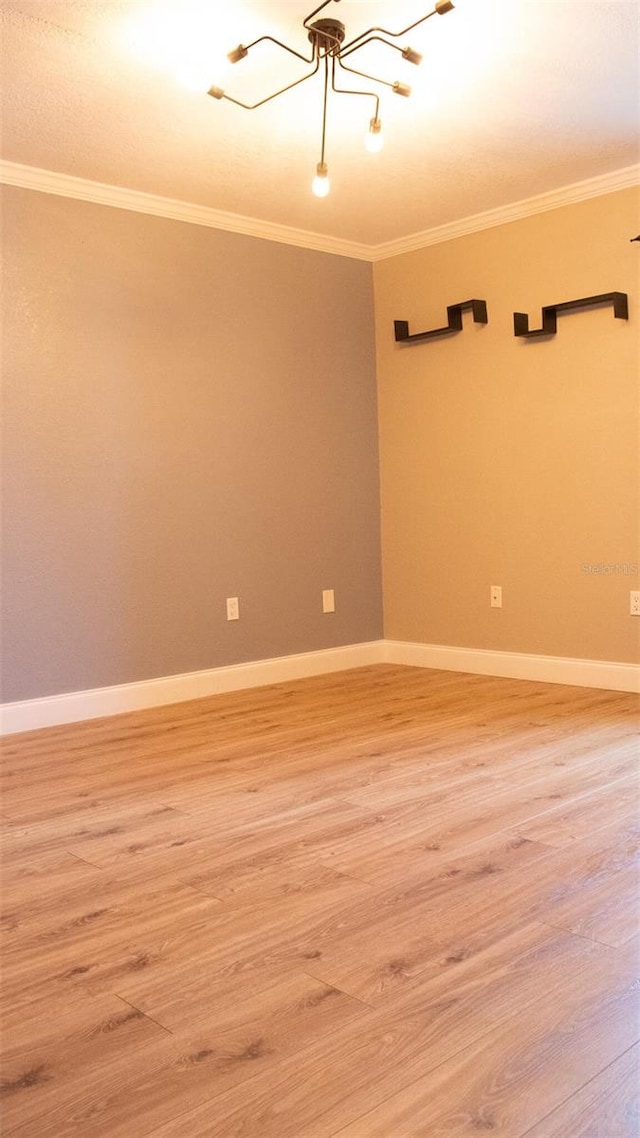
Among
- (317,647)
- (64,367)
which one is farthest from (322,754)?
(64,367)

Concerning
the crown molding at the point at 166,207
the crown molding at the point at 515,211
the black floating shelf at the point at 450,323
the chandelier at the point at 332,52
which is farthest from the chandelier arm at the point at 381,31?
the black floating shelf at the point at 450,323

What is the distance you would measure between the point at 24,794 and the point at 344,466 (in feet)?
8.34

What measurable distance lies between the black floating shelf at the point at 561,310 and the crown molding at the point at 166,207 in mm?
1066

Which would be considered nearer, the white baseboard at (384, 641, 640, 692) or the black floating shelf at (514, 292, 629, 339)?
the black floating shelf at (514, 292, 629, 339)

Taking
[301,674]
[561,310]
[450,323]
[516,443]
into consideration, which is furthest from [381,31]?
[301,674]

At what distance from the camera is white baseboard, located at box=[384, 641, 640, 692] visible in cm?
394

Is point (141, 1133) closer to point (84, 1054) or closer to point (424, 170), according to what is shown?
point (84, 1054)

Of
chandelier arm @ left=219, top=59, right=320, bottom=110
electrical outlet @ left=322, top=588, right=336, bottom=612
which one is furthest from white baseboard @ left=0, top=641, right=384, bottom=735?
chandelier arm @ left=219, top=59, right=320, bottom=110

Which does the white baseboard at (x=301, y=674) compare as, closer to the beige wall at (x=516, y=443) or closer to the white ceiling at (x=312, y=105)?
the beige wall at (x=516, y=443)

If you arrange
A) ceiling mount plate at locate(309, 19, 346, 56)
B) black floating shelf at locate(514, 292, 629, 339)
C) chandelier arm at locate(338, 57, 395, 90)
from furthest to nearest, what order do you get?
black floating shelf at locate(514, 292, 629, 339), chandelier arm at locate(338, 57, 395, 90), ceiling mount plate at locate(309, 19, 346, 56)

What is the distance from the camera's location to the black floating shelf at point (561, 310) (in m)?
3.78

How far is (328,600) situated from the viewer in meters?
4.67

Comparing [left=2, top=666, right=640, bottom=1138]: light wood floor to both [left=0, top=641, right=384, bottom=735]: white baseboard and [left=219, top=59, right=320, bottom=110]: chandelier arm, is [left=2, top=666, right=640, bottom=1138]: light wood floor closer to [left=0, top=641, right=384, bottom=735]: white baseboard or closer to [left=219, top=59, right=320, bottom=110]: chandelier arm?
[left=0, top=641, right=384, bottom=735]: white baseboard

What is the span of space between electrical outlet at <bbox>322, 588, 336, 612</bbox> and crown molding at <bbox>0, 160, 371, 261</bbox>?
1721mm
